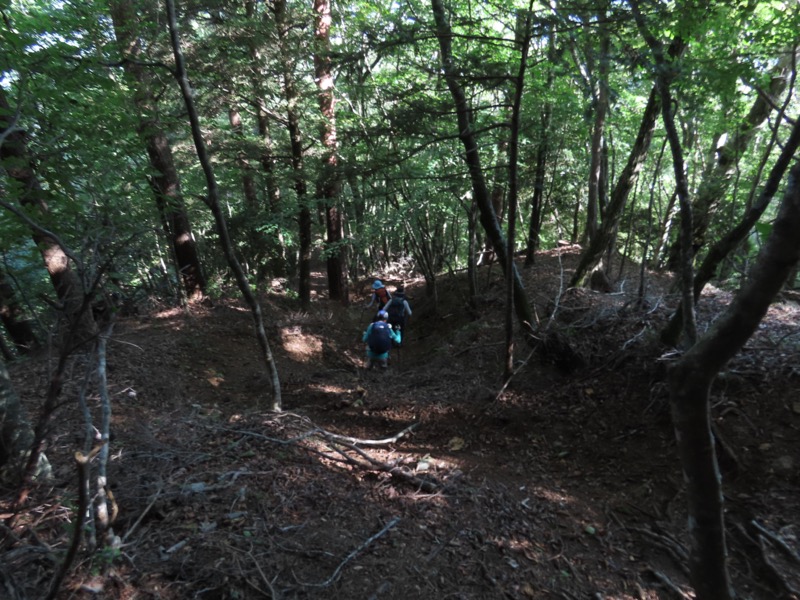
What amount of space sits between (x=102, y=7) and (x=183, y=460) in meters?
5.56

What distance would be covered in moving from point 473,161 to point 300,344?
6.53 m

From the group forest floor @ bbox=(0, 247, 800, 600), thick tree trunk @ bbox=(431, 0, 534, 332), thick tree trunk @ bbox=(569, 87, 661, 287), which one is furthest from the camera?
thick tree trunk @ bbox=(569, 87, 661, 287)

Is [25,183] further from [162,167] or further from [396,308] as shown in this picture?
[396,308]

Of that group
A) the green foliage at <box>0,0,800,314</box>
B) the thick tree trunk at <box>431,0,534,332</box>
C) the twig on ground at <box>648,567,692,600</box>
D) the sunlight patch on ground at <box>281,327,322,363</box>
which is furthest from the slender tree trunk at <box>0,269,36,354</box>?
the twig on ground at <box>648,567,692,600</box>

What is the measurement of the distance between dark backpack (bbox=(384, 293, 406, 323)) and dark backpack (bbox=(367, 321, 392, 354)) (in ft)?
3.57

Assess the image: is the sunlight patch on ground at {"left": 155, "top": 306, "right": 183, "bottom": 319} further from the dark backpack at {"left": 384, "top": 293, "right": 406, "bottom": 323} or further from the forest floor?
the dark backpack at {"left": 384, "top": 293, "right": 406, "bottom": 323}

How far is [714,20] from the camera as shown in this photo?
13.7ft

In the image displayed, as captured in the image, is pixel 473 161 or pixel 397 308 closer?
pixel 473 161

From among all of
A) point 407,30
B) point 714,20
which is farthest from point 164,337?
point 714,20

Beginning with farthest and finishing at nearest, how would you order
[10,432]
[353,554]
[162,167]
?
1. [162,167]
2. [353,554]
3. [10,432]

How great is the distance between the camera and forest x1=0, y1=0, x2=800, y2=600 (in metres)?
2.63

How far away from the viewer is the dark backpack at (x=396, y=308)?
992 cm

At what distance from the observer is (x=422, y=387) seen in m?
7.71

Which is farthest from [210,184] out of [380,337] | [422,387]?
[422,387]
